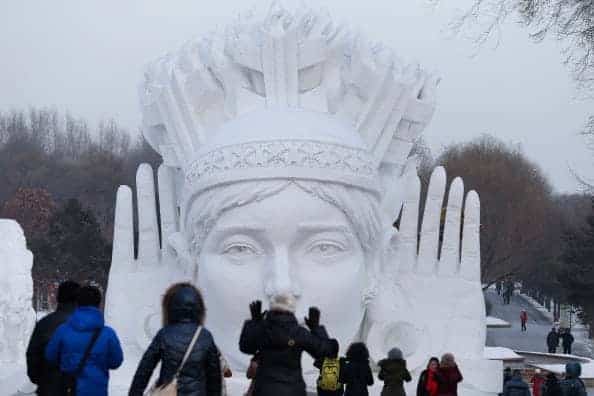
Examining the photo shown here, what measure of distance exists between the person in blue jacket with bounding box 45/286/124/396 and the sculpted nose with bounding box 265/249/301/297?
280 cm

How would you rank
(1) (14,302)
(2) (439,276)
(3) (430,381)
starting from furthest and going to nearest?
1. (1) (14,302)
2. (2) (439,276)
3. (3) (430,381)

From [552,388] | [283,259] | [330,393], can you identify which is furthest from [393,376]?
[552,388]

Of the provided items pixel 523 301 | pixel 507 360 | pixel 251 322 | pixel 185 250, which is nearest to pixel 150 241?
pixel 185 250

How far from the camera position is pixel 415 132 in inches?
389

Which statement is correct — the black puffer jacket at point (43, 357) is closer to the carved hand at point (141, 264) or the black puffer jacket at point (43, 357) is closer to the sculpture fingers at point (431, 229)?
the carved hand at point (141, 264)

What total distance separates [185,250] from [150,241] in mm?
883

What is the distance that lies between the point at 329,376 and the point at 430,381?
119 cm

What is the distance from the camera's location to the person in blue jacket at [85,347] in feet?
17.4

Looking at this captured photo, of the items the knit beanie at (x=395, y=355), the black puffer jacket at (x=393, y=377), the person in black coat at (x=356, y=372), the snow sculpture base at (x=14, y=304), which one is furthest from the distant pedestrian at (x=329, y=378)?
the snow sculpture base at (x=14, y=304)

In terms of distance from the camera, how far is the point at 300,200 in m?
8.42

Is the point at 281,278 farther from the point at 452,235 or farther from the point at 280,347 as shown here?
the point at 280,347

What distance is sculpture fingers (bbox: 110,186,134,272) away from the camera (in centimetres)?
973

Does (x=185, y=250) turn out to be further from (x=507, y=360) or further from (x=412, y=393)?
(x=507, y=360)

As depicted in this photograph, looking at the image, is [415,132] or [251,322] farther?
[415,132]
